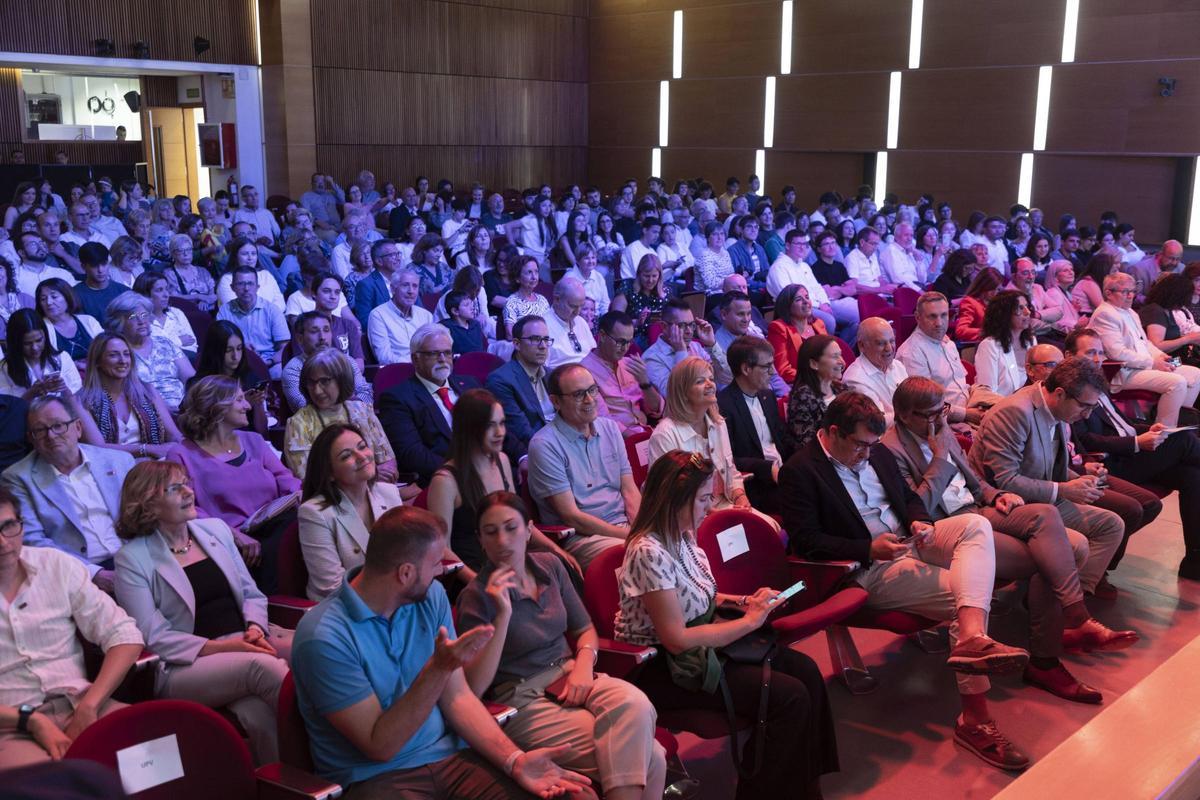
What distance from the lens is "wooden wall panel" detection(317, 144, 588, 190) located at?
1589 centimetres

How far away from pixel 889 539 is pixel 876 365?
1.78 metres

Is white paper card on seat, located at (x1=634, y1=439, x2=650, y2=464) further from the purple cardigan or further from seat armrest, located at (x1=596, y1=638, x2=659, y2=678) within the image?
seat armrest, located at (x1=596, y1=638, x2=659, y2=678)

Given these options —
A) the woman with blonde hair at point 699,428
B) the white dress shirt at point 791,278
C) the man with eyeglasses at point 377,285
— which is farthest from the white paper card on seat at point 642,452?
the white dress shirt at point 791,278

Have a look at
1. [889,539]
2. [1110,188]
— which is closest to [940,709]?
[889,539]

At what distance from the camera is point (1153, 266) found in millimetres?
9938

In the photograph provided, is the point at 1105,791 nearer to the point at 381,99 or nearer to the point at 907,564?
the point at 907,564

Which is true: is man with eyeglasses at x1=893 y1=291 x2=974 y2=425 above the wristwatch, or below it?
above

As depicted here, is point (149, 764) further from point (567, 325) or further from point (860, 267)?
point (860, 267)

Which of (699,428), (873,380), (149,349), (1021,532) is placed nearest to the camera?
(1021,532)

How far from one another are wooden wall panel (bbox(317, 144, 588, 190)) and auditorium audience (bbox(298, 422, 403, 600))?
13.2 m

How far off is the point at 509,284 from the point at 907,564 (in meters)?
4.69

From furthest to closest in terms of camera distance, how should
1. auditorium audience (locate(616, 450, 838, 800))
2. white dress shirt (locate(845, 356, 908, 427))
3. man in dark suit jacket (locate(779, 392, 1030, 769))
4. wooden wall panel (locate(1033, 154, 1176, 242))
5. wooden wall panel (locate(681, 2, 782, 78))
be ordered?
1. wooden wall panel (locate(681, 2, 782, 78))
2. wooden wall panel (locate(1033, 154, 1176, 242))
3. white dress shirt (locate(845, 356, 908, 427))
4. man in dark suit jacket (locate(779, 392, 1030, 769))
5. auditorium audience (locate(616, 450, 838, 800))

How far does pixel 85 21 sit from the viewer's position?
13617 mm

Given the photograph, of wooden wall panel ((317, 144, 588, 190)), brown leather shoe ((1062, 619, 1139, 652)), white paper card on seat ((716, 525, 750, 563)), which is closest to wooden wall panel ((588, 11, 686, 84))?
wooden wall panel ((317, 144, 588, 190))
